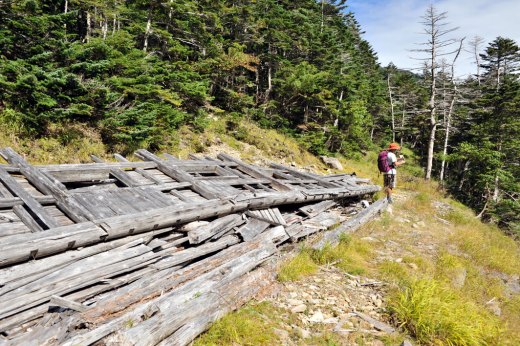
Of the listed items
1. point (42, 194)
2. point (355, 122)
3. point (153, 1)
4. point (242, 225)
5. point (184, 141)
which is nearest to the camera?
point (42, 194)

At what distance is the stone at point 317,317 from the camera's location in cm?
413

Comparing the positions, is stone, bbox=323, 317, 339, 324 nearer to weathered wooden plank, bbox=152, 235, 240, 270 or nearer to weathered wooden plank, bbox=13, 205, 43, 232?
weathered wooden plank, bbox=152, 235, 240, 270

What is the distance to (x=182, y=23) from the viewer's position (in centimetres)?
1983

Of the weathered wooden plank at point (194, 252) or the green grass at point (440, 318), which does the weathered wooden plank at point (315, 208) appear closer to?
the weathered wooden plank at point (194, 252)

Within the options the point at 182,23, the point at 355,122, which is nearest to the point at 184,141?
the point at 182,23

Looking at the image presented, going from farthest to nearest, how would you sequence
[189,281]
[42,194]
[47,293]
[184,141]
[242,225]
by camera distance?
1. [184,141]
2. [242,225]
3. [42,194]
4. [189,281]
5. [47,293]

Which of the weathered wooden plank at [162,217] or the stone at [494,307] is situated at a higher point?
the weathered wooden plank at [162,217]

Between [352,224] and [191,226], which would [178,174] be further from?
[352,224]

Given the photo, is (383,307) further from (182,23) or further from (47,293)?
(182,23)

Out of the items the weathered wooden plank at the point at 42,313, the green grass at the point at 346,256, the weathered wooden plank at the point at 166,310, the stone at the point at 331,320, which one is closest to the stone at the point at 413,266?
the green grass at the point at 346,256

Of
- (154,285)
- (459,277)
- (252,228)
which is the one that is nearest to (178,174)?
(252,228)

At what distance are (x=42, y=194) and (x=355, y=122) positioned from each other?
2708 centimetres

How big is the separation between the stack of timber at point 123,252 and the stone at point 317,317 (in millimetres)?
863

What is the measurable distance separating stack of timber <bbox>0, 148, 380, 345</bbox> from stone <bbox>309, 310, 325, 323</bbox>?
2.83ft
